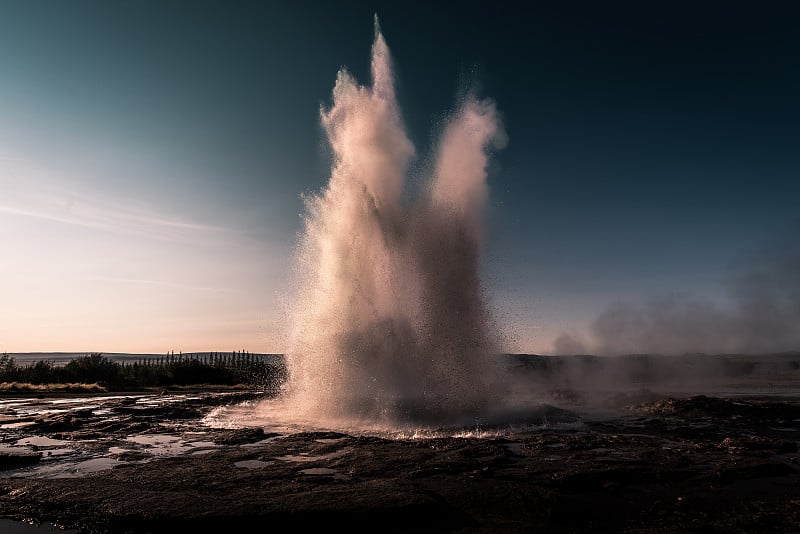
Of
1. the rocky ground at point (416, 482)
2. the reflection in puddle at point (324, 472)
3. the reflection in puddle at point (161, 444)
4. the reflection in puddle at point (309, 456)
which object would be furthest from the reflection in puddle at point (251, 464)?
the reflection in puddle at point (161, 444)

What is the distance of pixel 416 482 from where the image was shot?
A: 1070 cm

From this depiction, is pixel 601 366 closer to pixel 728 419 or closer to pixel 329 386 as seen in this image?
pixel 728 419

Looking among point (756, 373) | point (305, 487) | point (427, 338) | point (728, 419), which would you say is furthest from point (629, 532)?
point (756, 373)

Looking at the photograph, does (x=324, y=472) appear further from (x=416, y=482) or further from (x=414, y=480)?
(x=416, y=482)

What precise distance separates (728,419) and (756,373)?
63195 millimetres

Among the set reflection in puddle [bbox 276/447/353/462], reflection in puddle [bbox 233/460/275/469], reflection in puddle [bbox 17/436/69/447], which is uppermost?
reflection in puddle [bbox 233/460/275/469]

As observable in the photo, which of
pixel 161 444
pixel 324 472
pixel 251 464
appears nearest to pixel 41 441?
pixel 161 444

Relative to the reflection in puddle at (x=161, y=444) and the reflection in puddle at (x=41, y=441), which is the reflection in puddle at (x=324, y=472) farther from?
the reflection in puddle at (x=41, y=441)

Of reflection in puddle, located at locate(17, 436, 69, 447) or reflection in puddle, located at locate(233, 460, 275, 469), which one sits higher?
reflection in puddle, located at locate(233, 460, 275, 469)

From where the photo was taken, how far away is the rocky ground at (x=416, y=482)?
27.8ft

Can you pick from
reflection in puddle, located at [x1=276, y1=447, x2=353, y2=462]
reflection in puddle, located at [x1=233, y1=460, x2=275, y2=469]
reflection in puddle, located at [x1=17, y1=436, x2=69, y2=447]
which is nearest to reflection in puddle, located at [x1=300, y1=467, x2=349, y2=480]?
reflection in puddle, located at [x1=276, y1=447, x2=353, y2=462]

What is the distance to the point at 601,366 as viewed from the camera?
224ft

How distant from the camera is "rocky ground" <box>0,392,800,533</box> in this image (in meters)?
8.48

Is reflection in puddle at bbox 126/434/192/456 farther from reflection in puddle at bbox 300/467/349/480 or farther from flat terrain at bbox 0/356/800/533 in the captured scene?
reflection in puddle at bbox 300/467/349/480
